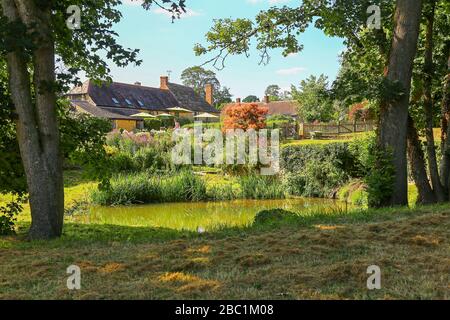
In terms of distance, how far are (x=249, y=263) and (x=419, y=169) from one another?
25.8ft

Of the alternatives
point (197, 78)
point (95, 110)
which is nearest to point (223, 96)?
point (197, 78)

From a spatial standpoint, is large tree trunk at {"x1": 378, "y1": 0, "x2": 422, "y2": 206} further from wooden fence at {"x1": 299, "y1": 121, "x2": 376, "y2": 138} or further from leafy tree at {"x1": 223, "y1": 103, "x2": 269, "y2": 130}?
wooden fence at {"x1": 299, "y1": 121, "x2": 376, "y2": 138}

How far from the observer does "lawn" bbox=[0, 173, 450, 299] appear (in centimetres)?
407

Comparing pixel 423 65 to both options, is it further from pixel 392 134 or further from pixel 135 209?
pixel 135 209

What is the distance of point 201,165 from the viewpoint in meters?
23.5

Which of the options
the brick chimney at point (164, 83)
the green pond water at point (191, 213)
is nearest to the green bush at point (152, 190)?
the green pond water at point (191, 213)

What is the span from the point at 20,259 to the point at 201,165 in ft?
58.0

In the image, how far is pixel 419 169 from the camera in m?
11.6

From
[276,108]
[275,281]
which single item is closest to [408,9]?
[275,281]

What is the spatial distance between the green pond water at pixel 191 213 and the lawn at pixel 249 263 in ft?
15.0

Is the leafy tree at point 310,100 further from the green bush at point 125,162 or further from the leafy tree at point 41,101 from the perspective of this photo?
the leafy tree at point 41,101

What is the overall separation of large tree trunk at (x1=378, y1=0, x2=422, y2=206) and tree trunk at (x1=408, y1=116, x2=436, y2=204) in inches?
53.6

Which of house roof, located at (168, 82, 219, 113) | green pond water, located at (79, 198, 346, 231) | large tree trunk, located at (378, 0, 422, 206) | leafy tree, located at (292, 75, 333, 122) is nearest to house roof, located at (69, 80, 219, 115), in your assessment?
house roof, located at (168, 82, 219, 113)
